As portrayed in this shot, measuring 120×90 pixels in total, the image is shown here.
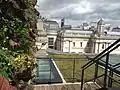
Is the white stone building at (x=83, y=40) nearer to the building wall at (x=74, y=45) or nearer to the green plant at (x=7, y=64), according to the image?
the building wall at (x=74, y=45)

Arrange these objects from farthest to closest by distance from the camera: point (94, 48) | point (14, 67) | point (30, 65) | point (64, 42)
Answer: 1. point (94, 48)
2. point (64, 42)
3. point (30, 65)
4. point (14, 67)

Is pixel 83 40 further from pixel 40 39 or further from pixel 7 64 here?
pixel 7 64

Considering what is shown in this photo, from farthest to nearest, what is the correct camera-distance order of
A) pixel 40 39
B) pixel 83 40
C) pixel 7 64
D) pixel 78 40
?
pixel 83 40
pixel 78 40
pixel 40 39
pixel 7 64

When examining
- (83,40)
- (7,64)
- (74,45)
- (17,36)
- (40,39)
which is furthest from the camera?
(83,40)

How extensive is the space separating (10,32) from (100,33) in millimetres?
64636

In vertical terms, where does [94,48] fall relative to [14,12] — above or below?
below

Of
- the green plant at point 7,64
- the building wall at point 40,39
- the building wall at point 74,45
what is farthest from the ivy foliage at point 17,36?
the building wall at point 74,45

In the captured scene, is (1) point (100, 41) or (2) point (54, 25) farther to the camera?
(2) point (54, 25)

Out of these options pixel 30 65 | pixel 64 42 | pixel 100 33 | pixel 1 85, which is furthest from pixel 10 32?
pixel 100 33

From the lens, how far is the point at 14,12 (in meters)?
3.26

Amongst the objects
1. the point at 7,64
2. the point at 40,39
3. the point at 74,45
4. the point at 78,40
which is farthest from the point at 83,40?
the point at 7,64

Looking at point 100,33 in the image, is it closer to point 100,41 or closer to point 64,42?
point 100,41

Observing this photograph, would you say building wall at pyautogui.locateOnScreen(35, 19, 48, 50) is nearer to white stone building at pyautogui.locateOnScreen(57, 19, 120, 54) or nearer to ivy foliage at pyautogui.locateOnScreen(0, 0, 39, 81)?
ivy foliage at pyautogui.locateOnScreen(0, 0, 39, 81)

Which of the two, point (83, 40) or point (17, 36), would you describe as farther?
point (83, 40)
